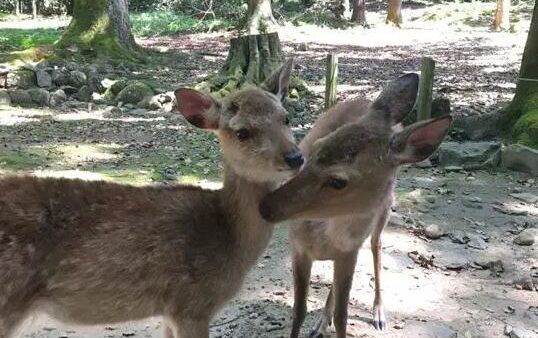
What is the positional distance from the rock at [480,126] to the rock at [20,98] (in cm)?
693

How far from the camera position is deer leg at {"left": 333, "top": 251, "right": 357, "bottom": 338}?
378 centimetres

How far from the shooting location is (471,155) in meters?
7.91

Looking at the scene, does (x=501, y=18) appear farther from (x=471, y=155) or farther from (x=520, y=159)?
(x=520, y=159)

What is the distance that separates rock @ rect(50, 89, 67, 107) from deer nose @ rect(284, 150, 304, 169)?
8512mm

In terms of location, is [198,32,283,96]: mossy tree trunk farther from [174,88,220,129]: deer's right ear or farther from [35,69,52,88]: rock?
[174,88,220,129]: deer's right ear

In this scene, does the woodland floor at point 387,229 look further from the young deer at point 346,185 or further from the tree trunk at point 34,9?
the tree trunk at point 34,9

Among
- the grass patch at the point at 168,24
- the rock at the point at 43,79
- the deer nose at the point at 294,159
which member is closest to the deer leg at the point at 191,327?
the deer nose at the point at 294,159

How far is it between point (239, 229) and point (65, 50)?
11891 mm

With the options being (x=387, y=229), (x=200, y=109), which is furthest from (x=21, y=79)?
(x=200, y=109)

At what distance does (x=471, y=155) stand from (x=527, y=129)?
873 millimetres

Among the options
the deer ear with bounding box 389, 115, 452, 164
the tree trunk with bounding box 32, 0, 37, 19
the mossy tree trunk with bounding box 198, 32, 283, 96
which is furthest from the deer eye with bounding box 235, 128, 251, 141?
the tree trunk with bounding box 32, 0, 37, 19

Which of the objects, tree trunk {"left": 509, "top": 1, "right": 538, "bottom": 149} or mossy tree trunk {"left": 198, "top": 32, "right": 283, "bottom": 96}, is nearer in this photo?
tree trunk {"left": 509, "top": 1, "right": 538, "bottom": 149}

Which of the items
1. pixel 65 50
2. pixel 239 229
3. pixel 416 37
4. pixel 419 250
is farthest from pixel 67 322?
pixel 416 37

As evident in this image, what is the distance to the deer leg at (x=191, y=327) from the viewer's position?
316 centimetres
